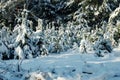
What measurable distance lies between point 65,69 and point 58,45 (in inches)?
164

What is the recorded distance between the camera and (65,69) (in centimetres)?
545

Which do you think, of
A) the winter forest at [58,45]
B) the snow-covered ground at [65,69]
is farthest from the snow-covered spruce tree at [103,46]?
the snow-covered ground at [65,69]

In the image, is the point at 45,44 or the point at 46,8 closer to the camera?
the point at 45,44

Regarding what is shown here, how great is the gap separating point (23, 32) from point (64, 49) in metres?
1.48

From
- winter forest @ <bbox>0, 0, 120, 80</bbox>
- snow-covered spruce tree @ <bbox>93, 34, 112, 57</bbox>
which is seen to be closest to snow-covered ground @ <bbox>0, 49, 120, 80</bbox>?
winter forest @ <bbox>0, 0, 120, 80</bbox>

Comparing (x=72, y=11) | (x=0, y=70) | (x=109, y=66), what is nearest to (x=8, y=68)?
(x=0, y=70)

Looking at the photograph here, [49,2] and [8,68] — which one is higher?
[49,2]

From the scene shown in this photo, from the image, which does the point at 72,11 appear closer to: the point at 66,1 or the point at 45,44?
the point at 66,1

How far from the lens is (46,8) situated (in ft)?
62.3

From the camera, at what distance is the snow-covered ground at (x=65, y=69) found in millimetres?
4777

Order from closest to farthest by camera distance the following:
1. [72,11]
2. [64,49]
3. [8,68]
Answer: [8,68] < [64,49] < [72,11]

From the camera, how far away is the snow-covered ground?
4.78 metres

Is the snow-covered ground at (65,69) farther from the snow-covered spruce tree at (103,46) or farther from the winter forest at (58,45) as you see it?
the snow-covered spruce tree at (103,46)

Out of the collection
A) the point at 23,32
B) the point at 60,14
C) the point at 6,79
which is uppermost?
the point at 60,14
